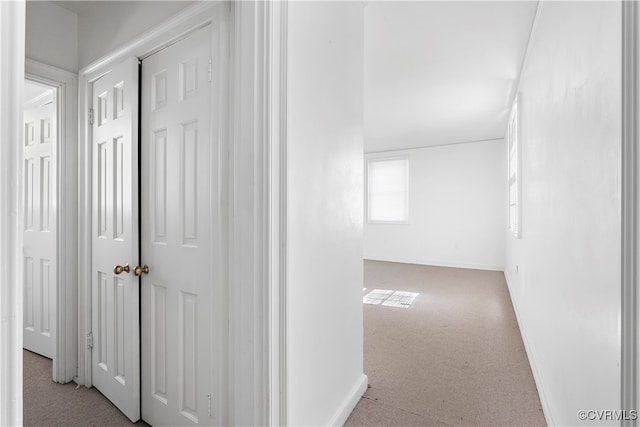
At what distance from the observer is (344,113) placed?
178 cm

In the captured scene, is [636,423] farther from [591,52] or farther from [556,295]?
[591,52]

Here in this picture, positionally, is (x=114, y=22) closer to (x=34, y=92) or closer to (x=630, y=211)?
(x=34, y=92)

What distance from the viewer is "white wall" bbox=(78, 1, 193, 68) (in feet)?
5.40

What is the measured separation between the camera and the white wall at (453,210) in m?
6.46

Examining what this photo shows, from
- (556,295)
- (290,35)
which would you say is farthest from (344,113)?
(556,295)

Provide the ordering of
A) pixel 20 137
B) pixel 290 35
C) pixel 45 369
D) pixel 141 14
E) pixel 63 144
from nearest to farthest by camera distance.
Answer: pixel 20 137 < pixel 290 35 < pixel 141 14 < pixel 63 144 < pixel 45 369

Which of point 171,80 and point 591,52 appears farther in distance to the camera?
point 171,80

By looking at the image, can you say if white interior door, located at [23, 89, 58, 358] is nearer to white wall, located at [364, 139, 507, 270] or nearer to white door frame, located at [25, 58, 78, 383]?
white door frame, located at [25, 58, 78, 383]

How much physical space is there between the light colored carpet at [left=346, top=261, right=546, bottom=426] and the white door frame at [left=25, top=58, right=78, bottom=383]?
1938 millimetres

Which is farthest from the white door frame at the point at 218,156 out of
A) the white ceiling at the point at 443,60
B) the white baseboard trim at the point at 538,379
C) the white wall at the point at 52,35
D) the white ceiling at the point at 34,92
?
the white baseboard trim at the point at 538,379

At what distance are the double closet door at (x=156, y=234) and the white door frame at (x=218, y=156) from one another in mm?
51

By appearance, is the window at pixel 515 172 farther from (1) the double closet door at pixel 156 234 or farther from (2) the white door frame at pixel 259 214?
(1) the double closet door at pixel 156 234

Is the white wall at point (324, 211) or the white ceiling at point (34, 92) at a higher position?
the white ceiling at point (34, 92)

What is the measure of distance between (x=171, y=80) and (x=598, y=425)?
224 centimetres
